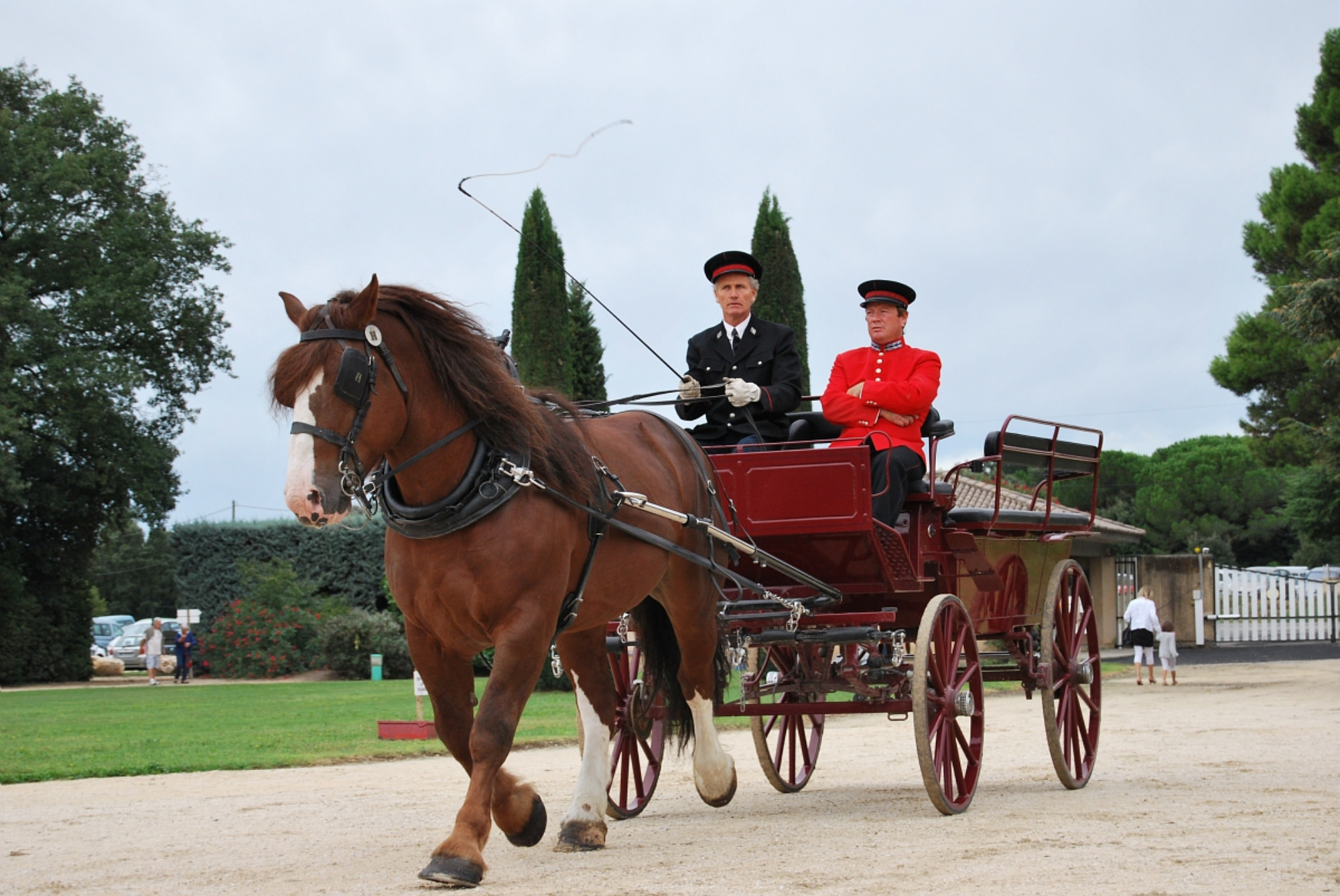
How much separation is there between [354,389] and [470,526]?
663mm

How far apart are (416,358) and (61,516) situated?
27.4 meters

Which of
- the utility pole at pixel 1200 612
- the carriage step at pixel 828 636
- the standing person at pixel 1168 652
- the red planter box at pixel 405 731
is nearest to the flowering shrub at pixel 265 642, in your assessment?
the red planter box at pixel 405 731

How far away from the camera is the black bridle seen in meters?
4.34

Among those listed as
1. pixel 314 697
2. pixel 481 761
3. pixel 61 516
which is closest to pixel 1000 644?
pixel 481 761

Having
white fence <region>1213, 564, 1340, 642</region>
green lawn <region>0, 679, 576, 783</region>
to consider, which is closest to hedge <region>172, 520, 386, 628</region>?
green lawn <region>0, 679, 576, 783</region>

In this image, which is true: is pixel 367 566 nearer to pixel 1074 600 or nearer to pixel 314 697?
pixel 314 697

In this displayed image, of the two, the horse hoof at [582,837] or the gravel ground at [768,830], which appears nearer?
the gravel ground at [768,830]

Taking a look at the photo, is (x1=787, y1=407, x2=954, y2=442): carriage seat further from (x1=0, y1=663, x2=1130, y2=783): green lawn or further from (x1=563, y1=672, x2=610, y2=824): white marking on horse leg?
(x1=0, y1=663, x2=1130, y2=783): green lawn

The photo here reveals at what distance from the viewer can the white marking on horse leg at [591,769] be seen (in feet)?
18.5

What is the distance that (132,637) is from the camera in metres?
36.6

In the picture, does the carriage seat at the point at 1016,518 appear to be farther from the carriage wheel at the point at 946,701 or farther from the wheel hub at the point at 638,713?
the wheel hub at the point at 638,713

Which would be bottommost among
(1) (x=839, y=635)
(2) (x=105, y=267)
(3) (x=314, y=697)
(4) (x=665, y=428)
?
(3) (x=314, y=697)

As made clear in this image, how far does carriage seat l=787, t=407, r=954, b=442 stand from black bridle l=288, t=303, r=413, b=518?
9.72 ft

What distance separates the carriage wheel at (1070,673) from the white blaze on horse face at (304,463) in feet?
14.7
